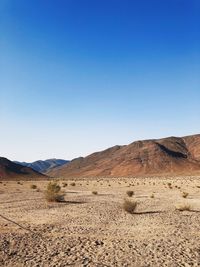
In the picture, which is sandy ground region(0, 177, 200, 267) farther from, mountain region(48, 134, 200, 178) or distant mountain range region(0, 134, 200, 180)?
mountain region(48, 134, 200, 178)

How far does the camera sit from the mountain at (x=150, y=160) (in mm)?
142625

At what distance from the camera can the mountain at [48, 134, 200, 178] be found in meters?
143

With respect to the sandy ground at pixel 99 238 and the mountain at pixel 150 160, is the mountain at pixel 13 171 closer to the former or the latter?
the mountain at pixel 150 160

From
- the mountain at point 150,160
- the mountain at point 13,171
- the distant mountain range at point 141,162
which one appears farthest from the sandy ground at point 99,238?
the mountain at point 150,160

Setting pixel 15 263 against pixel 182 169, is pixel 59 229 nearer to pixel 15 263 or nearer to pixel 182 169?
pixel 15 263

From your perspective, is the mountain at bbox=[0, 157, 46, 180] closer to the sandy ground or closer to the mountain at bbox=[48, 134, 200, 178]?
the mountain at bbox=[48, 134, 200, 178]

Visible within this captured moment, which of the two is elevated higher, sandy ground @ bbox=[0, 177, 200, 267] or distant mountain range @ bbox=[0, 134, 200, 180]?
distant mountain range @ bbox=[0, 134, 200, 180]

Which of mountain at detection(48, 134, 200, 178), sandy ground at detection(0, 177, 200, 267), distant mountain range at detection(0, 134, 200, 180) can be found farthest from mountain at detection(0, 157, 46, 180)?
sandy ground at detection(0, 177, 200, 267)

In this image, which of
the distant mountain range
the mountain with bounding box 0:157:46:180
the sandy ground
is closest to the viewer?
the sandy ground

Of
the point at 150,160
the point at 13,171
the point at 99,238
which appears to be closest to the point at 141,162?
the point at 150,160

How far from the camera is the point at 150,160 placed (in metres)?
152

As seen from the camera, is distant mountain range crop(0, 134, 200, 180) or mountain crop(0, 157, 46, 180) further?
distant mountain range crop(0, 134, 200, 180)

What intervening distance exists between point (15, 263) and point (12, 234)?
4051 millimetres

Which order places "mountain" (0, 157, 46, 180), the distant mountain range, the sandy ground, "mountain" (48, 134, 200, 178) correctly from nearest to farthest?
the sandy ground → "mountain" (0, 157, 46, 180) → the distant mountain range → "mountain" (48, 134, 200, 178)
